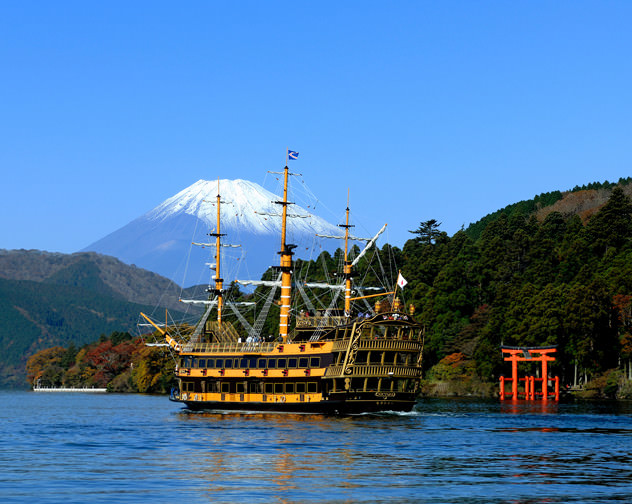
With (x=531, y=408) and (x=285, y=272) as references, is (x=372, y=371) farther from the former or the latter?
(x=531, y=408)

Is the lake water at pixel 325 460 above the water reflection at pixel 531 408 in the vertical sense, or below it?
below

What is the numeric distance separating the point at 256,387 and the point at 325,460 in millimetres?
35957

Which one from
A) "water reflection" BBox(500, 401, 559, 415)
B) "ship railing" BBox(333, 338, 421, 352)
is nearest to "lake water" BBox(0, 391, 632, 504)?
"ship railing" BBox(333, 338, 421, 352)

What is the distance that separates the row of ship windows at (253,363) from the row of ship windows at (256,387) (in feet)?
4.50

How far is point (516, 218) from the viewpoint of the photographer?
454ft

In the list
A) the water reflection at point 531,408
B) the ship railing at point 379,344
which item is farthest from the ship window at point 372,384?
the water reflection at point 531,408

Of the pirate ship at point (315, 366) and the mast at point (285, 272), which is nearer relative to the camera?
the pirate ship at point (315, 366)

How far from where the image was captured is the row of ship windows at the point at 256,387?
69188 millimetres

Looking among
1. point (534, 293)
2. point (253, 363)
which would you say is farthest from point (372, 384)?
point (534, 293)

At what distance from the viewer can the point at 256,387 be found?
73.2m

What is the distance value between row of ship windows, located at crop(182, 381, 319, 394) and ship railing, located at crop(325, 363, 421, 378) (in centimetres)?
295

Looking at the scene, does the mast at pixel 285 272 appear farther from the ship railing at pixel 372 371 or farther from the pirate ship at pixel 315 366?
the ship railing at pixel 372 371

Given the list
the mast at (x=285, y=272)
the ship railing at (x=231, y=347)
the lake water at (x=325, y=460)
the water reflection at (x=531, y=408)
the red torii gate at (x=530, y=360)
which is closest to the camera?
the lake water at (x=325, y=460)

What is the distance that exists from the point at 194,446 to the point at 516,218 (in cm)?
10165
